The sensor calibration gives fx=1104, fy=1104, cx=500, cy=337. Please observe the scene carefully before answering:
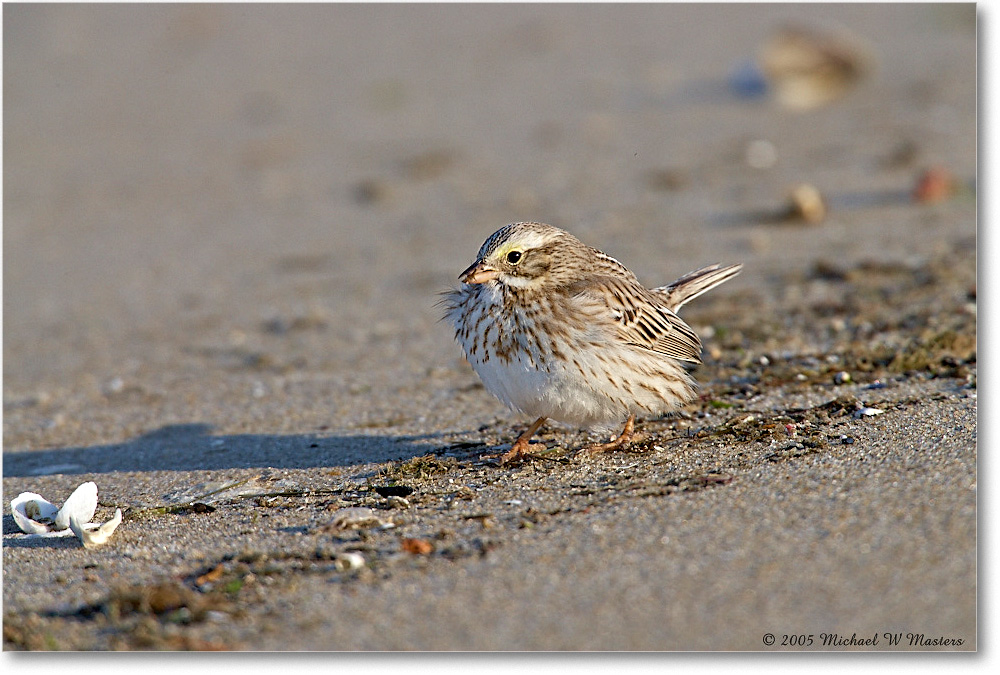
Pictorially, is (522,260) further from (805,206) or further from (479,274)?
(805,206)

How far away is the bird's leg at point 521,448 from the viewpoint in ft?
18.7

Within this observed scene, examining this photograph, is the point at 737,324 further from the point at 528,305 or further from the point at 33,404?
the point at 33,404

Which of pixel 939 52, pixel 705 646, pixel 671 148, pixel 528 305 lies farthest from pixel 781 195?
pixel 705 646

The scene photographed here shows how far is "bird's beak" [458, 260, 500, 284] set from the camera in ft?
18.7

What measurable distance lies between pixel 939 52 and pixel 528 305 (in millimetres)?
9457

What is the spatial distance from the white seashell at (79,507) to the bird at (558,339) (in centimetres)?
198

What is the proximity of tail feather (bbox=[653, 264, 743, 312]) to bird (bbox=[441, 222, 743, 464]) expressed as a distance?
0.64 metres

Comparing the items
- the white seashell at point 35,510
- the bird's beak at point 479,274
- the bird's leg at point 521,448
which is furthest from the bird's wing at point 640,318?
the white seashell at point 35,510

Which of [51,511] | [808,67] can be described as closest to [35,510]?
[51,511]

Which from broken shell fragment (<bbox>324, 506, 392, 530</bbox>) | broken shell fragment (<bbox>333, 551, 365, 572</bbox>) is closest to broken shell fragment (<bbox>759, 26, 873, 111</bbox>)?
broken shell fragment (<bbox>324, 506, 392, 530</bbox>)

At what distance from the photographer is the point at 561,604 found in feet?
13.2

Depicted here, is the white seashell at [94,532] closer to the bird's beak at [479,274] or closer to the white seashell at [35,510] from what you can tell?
the white seashell at [35,510]

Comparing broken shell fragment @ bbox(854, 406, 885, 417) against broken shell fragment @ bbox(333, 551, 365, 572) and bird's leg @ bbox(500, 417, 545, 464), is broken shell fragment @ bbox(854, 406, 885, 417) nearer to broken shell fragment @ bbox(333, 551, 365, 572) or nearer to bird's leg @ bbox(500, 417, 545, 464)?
bird's leg @ bbox(500, 417, 545, 464)

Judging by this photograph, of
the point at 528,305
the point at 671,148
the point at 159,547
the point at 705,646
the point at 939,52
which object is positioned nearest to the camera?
the point at 705,646
